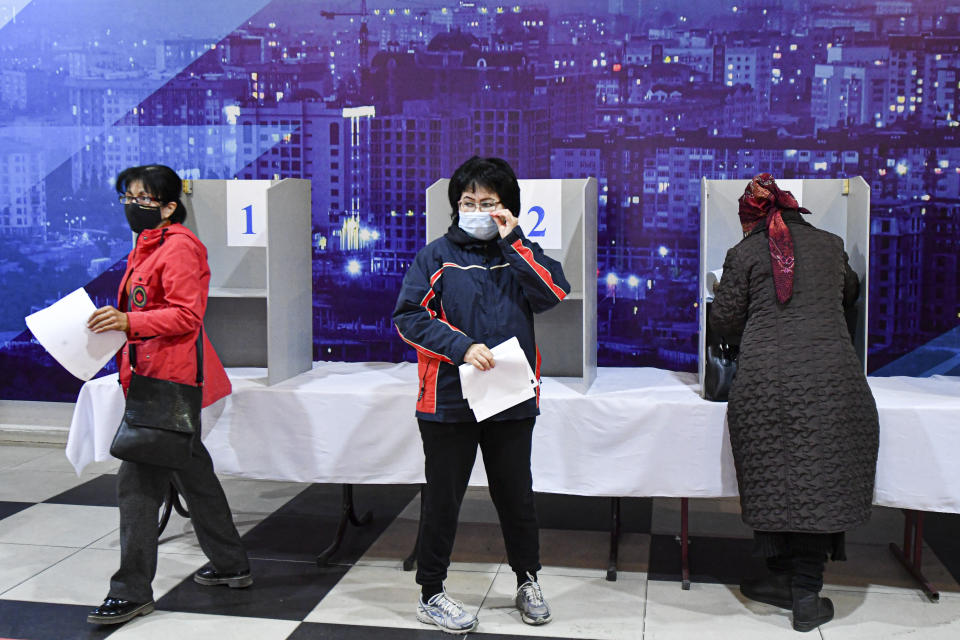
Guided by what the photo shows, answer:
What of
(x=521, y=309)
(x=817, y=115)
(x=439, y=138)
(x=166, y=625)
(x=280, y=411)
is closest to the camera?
(x=521, y=309)

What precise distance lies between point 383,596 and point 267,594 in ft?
1.23

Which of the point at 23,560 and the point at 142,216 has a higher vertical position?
the point at 142,216

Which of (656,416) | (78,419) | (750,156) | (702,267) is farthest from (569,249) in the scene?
(78,419)

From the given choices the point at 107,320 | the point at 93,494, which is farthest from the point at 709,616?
the point at 93,494

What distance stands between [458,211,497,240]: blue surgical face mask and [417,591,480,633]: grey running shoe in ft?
3.50

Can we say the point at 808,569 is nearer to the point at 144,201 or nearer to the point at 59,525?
the point at 144,201

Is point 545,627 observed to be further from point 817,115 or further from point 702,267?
point 817,115

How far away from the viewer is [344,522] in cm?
348

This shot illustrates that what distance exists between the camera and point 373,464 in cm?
321

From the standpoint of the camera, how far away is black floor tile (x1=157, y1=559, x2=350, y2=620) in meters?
2.94

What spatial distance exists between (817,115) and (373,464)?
2.43 m

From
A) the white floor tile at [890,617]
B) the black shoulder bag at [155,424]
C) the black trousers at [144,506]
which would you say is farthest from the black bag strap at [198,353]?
the white floor tile at [890,617]

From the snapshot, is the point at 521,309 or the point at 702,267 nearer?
the point at 521,309

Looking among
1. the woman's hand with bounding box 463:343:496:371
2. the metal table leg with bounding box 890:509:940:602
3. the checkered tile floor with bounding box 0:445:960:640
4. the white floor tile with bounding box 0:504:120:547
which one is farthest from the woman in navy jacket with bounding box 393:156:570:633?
the white floor tile with bounding box 0:504:120:547
